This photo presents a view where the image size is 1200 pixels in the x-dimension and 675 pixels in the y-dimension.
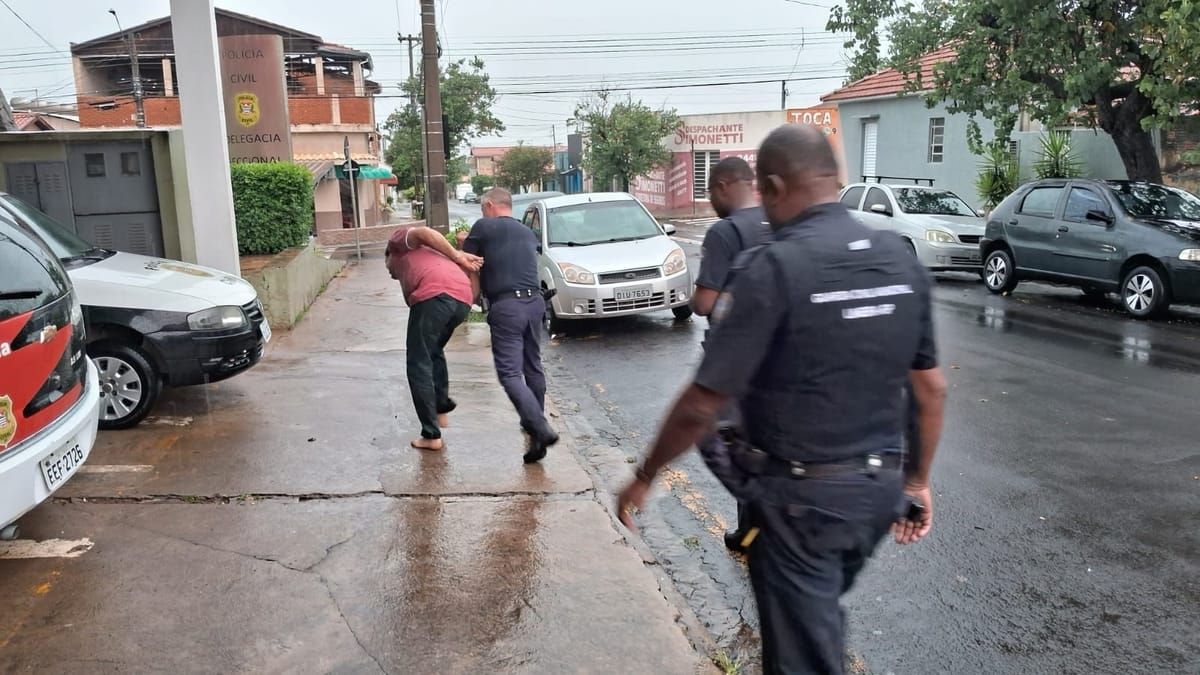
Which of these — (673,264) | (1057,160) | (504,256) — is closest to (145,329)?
(504,256)

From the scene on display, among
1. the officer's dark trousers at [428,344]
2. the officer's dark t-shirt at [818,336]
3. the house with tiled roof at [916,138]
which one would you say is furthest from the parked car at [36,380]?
the house with tiled roof at [916,138]

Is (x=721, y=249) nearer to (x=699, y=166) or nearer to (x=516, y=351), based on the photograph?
(x=516, y=351)

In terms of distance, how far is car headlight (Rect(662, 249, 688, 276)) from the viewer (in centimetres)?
1062

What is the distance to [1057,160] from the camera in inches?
666

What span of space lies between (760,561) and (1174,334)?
9579mm

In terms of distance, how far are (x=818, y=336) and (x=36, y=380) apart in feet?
11.1

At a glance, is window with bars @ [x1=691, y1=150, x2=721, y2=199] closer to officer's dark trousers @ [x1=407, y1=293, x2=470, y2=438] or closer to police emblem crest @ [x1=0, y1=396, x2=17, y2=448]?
officer's dark trousers @ [x1=407, y1=293, x2=470, y2=438]

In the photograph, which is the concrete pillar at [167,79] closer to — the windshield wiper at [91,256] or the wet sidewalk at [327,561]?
the windshield wiper at [91,256]

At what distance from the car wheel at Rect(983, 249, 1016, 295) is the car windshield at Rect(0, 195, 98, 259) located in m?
11.4

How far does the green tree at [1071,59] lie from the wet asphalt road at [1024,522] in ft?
14.7

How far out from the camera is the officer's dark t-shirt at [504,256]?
5598 mm

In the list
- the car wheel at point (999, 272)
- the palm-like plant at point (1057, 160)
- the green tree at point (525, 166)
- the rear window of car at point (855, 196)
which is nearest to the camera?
the car wheel at point (999, 272)

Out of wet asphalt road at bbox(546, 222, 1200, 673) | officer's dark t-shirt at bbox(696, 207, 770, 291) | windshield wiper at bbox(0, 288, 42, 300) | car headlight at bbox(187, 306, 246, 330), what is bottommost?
wet asphalt road at bbox(546, 222, 1200, 673)

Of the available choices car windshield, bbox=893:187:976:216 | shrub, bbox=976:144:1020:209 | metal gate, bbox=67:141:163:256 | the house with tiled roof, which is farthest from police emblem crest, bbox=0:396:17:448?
the house with tiled roof
